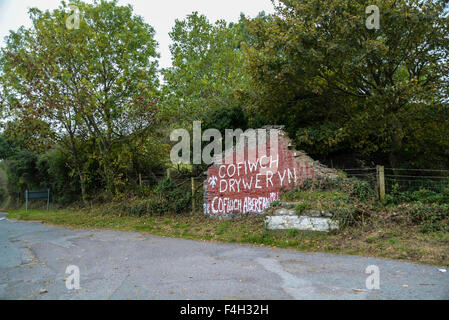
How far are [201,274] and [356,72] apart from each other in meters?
10.0

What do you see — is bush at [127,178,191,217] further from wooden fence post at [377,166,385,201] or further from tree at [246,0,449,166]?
wooden fence post at [377,166,385,201]

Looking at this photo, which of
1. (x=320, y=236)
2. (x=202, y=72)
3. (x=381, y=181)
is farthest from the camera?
(x=202, y=72)

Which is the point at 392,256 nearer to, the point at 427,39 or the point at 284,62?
the point at 284,62

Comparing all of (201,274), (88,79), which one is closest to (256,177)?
(201,274)

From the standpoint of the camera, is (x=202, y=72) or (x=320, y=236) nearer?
(x=320, y=236)

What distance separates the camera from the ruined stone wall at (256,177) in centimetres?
A: 1130

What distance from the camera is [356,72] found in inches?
513

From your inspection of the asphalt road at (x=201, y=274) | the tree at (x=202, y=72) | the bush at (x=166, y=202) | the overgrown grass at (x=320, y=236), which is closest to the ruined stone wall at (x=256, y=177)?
the overgrown grass at (x=320, y=236)

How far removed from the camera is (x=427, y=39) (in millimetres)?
12398

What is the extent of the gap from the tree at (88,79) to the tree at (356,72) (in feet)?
22.4

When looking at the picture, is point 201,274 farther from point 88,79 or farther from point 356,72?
point 88,79

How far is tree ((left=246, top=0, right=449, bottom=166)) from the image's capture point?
461 inches

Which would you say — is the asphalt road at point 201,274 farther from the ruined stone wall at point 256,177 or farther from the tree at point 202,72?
the tree at point 202,72
